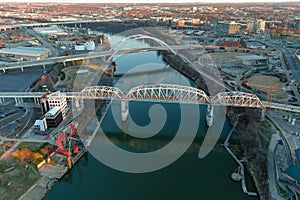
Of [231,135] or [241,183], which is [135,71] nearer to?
[231,135]

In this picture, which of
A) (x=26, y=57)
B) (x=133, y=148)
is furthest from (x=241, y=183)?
(x=26, y=57)

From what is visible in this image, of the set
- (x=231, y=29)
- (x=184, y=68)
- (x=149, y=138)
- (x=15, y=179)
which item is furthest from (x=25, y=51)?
(x=231, y=29)

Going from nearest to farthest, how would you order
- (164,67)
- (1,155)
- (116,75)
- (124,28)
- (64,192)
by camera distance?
1. (64,192)
2. (1,155)
3. (116,75)
4. (164,67)
5. (124,28)

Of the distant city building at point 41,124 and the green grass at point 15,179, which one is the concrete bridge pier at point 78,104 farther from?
the green grass at point 15,179

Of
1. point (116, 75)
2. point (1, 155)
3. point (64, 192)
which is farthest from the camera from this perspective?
point (116, 75)

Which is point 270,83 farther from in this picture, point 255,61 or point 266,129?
point 266,129

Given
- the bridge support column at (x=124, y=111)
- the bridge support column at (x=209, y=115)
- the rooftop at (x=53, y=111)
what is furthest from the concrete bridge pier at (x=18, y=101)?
the bridge support column at (x=209, y=115)
